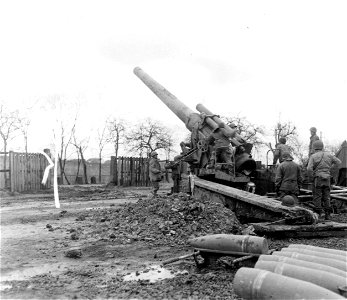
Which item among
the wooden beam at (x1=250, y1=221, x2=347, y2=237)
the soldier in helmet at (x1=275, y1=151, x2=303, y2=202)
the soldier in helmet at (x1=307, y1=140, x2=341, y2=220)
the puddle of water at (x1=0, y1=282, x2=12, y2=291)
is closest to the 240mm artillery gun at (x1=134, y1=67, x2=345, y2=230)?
the wooden beam at (x1=250, y1=221, x2=347, y2=237)

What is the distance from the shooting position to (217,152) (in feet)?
35.8

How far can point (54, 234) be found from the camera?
776 centimetres

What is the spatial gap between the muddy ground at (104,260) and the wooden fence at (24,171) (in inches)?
352

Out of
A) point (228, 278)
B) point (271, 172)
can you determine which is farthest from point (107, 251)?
point (271, 172)

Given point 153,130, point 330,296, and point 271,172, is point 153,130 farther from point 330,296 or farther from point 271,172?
point 330,296

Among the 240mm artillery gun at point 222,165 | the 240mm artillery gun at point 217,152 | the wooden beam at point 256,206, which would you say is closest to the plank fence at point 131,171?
the 240mm artillery gun at point 222,165

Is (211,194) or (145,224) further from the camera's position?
(211,194)

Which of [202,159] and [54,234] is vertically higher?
[202,159]

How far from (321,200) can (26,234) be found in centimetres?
616

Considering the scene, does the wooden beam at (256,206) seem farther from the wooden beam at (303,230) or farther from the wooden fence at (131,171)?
the wooden fence at (131,171)

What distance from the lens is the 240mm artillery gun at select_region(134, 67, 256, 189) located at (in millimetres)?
10555

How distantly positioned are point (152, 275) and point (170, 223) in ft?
8.83

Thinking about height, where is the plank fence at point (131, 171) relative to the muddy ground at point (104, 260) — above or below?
above

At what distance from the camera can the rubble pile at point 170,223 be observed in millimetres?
7168
